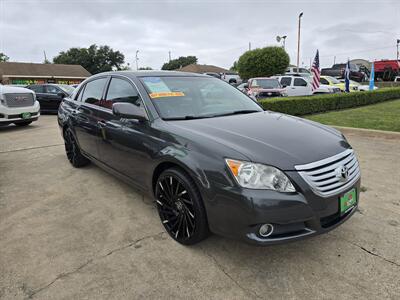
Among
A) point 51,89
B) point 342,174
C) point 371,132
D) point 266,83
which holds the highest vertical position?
point 51,89

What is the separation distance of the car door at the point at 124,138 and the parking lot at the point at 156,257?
0.51 m

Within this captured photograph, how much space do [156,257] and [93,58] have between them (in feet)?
235

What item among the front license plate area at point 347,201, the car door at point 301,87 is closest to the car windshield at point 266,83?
the car door at point 301,87

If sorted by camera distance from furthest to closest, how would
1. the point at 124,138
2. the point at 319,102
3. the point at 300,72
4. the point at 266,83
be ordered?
the point at 300,72 → the point at 266,83 → the point at 319,102 → the point at 124,138

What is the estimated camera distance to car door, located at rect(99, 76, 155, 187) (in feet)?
10.00

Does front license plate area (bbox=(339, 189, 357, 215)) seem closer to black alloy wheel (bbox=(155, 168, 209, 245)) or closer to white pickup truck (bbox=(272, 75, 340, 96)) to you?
black alloy wheel (bbox=(155, 168, 209, 245))

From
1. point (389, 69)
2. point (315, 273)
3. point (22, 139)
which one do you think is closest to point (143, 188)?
point (315, 273)

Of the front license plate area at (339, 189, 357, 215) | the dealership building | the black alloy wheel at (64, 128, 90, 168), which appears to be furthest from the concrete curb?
the dealership building

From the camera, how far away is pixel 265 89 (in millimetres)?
14242

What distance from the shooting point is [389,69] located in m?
32.1

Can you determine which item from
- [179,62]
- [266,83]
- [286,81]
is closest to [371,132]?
[266,83]

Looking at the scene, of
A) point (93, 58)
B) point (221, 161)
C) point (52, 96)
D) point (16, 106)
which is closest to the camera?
point (221, 161)

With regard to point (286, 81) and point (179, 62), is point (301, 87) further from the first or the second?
point (179, 62)

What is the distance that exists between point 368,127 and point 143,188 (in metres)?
6.85
